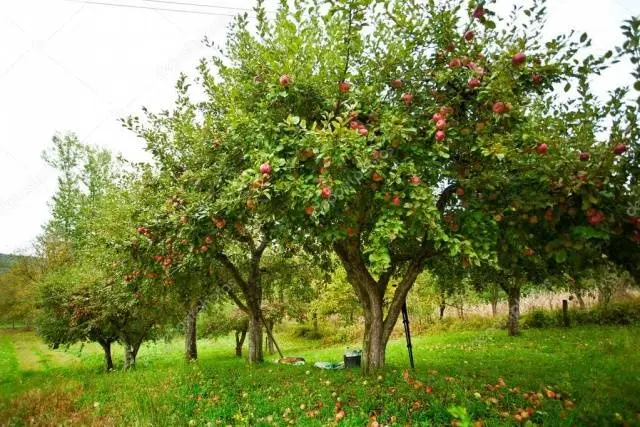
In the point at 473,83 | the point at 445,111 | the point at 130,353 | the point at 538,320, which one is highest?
the point at 473,83

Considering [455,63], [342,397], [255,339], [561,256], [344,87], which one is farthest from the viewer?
[255,339]

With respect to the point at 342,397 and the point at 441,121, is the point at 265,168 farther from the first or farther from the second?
the point at 342,397

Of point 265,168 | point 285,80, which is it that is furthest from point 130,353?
point 285,80

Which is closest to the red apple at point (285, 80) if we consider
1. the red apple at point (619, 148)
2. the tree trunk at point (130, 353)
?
the red apple at point (619, 148)

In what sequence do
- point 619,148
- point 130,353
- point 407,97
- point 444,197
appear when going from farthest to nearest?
point 130,353 < point 444,197 < point 407,97 < point 619,148

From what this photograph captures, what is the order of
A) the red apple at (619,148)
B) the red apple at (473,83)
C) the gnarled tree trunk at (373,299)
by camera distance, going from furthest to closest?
the gnarled tree trunk at (373,299), the red apple at (473,83), the red apple at (619,148)

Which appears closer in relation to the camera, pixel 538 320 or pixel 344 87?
pixel 344 87

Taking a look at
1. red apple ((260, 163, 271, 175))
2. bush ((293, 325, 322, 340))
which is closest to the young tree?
red apple ((260, 163, 271, 175))

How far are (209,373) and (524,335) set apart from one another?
15941 mm

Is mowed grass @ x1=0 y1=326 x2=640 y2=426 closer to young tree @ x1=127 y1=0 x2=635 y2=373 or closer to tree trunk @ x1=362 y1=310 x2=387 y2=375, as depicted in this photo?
tree trunk @ x1=362 y1=310 x2=387 y2=375

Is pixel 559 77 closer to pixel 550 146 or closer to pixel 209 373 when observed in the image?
pixel 550 146

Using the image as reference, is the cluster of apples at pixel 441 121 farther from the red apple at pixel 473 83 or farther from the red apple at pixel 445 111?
the red apple at pixel 473 83

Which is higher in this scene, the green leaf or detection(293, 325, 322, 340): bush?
the green leaf

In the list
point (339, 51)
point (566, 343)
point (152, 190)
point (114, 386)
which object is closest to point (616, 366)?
point (566, 343)
